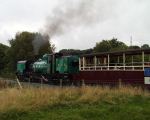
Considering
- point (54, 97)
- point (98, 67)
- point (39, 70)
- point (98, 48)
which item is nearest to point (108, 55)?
point (98, 67)

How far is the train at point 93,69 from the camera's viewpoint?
102 ft

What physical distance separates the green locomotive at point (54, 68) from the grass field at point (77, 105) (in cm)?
1842

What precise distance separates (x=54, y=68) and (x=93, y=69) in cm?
791

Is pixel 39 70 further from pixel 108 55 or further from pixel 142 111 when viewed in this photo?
pixel 142 111

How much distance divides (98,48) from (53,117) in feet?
217

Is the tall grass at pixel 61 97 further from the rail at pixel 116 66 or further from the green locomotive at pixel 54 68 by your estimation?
the green locomotive at pixel 54 68

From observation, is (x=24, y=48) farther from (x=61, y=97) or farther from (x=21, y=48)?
(x=61, y=97)

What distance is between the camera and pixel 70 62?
1652 inches

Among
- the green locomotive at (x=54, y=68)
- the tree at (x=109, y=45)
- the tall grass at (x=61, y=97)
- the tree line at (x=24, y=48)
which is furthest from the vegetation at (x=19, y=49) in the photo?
the tall grass at (x=61, y=97)

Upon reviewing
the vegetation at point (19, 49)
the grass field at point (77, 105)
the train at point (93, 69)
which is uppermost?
the vegetation at point (19, 49)

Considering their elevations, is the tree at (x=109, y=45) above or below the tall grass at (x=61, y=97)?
above

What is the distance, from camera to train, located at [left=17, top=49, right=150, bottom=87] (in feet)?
102

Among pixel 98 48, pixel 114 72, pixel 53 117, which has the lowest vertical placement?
pixel 53 117

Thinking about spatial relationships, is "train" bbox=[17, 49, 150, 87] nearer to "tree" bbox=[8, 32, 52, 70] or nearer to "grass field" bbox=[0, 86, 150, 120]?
"grass field" bbox=[0, 86, 150, 120]
